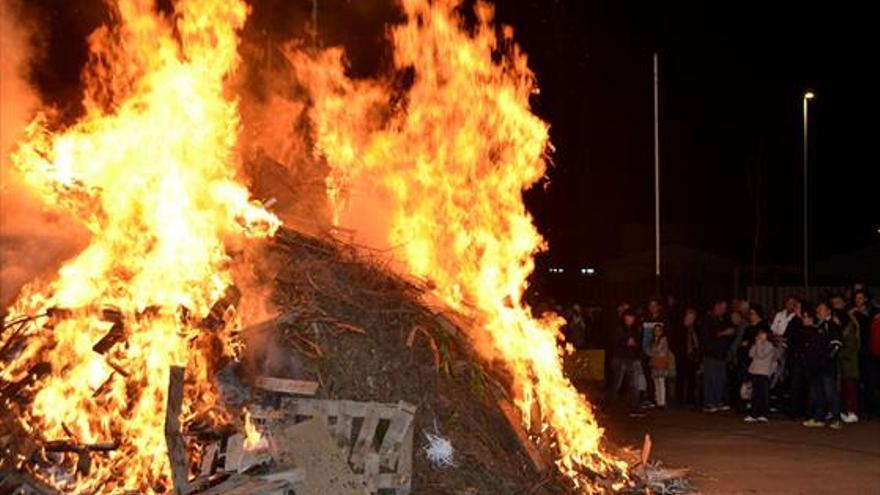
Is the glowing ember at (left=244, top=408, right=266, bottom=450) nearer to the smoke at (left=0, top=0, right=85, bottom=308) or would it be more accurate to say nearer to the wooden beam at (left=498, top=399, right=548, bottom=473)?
the smoke at (left=0, top=0, right=85, bottom=308)

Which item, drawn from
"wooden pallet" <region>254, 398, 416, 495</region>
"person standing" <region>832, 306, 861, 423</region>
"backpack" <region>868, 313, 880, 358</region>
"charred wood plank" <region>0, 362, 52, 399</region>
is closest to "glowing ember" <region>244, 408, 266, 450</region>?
"wooden pallet" <region>254, 398, 416, 495</region>

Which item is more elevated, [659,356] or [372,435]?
[659,356]

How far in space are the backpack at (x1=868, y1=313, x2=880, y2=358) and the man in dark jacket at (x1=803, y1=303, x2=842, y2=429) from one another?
1.66ft

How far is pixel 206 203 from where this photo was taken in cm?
848

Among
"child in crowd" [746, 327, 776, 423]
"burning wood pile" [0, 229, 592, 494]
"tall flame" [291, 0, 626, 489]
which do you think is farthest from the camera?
"child in crowd" [746, 327, 776, 423]

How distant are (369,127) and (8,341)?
5313 mm

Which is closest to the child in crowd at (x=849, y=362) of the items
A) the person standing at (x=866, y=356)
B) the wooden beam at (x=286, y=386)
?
the person standing at (x=866, y=356)

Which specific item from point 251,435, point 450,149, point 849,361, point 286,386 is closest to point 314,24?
point 450,149

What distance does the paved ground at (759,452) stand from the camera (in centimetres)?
978

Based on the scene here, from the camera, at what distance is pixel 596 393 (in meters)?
17.0

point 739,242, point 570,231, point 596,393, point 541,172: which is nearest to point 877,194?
point 739,242

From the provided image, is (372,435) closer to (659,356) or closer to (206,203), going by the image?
(206,203)

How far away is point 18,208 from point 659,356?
34.7ft

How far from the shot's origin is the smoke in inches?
334
